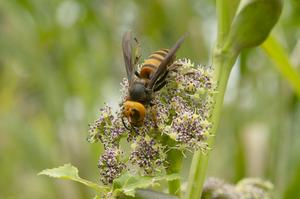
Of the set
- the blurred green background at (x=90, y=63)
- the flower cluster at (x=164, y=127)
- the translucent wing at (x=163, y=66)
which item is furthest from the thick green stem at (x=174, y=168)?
the blurred green background at (x=90, y=63)

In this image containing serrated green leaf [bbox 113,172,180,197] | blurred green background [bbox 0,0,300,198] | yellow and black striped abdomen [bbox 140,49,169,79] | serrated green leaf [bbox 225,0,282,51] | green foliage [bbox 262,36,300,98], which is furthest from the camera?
blurred green background [bbox 0,0,300,198]

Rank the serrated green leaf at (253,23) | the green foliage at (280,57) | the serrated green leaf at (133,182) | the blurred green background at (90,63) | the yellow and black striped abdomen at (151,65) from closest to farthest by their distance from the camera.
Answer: the serrated green leaf at (133,182), the serrated green leaf at (253,23), the yellow and black striped abdomen at (151,65), the green foliage at (280,57), the blurred green background at (90,63)

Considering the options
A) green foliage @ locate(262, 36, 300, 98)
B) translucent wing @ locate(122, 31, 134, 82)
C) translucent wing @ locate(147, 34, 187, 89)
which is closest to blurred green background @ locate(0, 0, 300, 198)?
green foliage @ locate(262, 36, 300, 98)

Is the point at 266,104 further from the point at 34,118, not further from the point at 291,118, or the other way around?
the point at 34,118

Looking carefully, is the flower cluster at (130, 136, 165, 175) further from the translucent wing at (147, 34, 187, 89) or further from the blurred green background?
the blurred green background

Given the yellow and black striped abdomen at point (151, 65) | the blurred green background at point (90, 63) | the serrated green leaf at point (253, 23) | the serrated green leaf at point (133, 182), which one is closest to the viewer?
the serrated green leaf at point (133, 182)

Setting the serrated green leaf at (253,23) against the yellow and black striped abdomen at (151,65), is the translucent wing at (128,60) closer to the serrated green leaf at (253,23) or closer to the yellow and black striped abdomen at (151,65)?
the yellow and black striped abdomen at (151,65)
